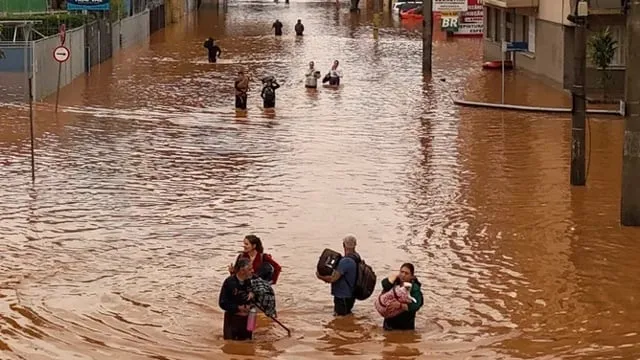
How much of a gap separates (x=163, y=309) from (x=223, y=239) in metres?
4.03

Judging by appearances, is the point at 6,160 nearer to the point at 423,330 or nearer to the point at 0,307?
the point at 0,307

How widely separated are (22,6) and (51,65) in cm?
1679

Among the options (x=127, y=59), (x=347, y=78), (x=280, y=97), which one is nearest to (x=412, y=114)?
(x=280, y=97)

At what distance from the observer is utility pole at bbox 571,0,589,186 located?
21.6 meters

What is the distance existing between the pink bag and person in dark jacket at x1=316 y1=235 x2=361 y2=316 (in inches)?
29.4

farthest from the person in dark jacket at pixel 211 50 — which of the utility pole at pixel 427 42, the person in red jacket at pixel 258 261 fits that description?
the person in red jacket at pixel 258 261

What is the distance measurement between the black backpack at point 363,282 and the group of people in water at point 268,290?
0.06 ft

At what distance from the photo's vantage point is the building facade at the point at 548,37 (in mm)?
37094

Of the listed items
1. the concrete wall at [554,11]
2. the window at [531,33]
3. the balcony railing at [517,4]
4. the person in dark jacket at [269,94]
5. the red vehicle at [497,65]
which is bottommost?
the person in dark jacket at [269,94]

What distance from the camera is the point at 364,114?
3494 centimetres

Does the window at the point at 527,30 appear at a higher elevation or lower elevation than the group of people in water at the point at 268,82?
higher

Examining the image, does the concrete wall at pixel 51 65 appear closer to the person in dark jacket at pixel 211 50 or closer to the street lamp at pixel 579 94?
the person in dark jacket at pixel 211 50

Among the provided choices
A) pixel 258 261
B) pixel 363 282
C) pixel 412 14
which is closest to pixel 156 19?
pixel 412 14

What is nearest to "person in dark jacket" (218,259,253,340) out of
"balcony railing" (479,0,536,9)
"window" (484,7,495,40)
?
"balcony railing" (479,0,536,9)
